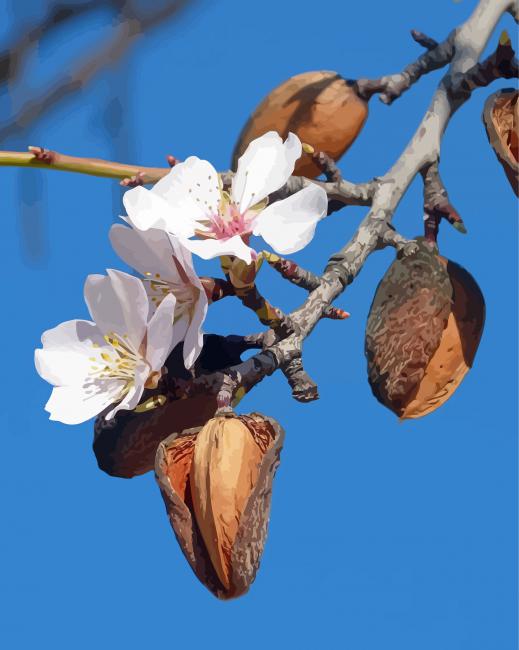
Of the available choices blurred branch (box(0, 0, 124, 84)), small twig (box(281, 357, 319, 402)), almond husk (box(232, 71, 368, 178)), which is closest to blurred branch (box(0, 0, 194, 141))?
blurred branch (box(0, 0, 124, 84))

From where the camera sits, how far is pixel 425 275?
4.36 ft

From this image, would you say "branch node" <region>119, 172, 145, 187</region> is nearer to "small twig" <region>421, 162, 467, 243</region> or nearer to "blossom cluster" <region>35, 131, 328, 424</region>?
"blossom cluster" <region>35, 131, 328, 424</region>

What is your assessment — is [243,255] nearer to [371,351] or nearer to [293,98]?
[371,351]

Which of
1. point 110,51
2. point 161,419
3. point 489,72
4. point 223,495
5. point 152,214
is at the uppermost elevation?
point 110,51

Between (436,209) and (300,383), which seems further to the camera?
(436,209)

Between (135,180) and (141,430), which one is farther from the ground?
(135,180)

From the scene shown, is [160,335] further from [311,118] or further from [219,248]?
[311,118]

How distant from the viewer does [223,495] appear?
1.13m

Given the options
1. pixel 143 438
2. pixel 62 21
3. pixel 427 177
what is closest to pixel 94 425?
pixel 143 438

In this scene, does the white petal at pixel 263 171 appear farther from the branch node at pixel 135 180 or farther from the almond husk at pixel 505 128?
the almond husk at pixel 505 128

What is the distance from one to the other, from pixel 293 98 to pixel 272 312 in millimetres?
398

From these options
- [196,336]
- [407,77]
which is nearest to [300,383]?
[196,336]

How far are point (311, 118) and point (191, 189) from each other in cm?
31

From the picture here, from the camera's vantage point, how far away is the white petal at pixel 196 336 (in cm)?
117
